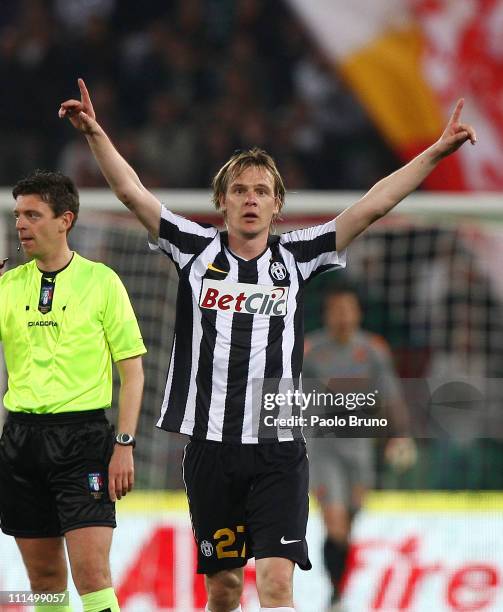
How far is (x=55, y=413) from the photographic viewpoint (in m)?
4.54

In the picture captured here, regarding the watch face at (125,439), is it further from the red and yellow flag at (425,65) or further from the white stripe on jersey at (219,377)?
the red and yellow flag at (425,65)

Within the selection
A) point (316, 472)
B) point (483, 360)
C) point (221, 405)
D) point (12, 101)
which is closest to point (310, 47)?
point (12, 101)

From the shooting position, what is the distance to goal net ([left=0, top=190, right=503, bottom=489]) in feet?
23.5

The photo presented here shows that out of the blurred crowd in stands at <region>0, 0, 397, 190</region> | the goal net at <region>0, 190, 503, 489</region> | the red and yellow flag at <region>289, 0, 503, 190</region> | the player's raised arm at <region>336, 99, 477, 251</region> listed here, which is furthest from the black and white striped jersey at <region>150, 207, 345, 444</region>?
the blurred crowd in stands at <region>0, 0, 397, 190</region>

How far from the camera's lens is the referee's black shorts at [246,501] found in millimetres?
4516

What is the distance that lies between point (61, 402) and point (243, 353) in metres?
0.67

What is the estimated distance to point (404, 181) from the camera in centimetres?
461

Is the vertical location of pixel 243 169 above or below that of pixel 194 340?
above

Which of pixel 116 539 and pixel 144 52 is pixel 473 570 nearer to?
pixel 116 539

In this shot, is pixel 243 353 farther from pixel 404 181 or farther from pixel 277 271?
pixel 404 181

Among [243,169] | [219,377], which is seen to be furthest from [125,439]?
[243,169]

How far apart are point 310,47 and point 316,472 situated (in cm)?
621

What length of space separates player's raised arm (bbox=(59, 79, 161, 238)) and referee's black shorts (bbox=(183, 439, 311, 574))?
0.85 m

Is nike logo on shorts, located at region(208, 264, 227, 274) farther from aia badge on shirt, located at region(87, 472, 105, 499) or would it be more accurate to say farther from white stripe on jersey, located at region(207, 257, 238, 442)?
aia badge on shirt, located at region(87, 472, 105, 499)
